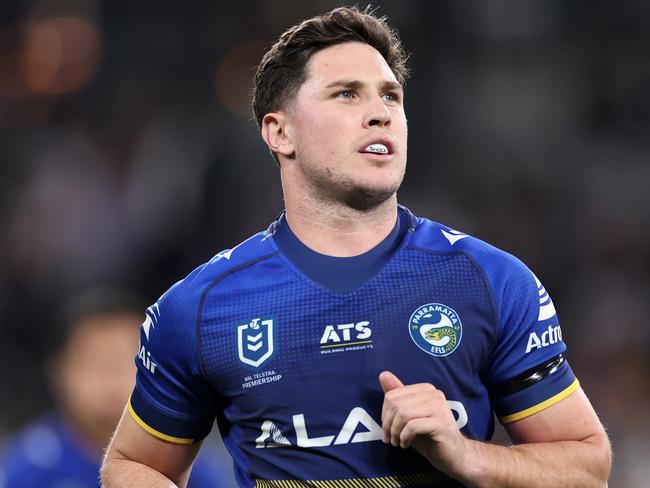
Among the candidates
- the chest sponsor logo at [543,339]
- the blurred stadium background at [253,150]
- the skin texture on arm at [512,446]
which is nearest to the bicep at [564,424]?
the skin texture on arm at [512,446]

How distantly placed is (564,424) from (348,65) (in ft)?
4.49

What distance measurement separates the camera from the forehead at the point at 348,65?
3.81 metres

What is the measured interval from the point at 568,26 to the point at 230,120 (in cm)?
342

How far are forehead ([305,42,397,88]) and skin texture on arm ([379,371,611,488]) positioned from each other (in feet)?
3.61

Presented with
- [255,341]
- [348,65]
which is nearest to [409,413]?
[255,341]

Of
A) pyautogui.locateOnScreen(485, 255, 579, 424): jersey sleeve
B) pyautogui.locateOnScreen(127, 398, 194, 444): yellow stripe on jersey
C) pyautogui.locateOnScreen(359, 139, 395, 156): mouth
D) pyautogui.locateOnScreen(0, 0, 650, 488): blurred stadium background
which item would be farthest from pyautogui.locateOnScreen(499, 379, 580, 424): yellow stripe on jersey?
pyautogui.locateOnScreen(0, 0, 650, 488): blurred stadium background

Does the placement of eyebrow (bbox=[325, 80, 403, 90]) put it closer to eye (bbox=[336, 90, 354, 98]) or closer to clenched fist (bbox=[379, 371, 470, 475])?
eye (bbox=[336, 90, 354, 98])

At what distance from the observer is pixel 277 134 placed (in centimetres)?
401

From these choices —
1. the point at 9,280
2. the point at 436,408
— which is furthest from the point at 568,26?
the point at 436,408

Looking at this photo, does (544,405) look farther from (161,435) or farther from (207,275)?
(161,435)

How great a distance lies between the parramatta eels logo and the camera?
135 inches

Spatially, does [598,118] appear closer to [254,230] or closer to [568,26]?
[568,26]

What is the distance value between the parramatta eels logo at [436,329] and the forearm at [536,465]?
31 centimetres

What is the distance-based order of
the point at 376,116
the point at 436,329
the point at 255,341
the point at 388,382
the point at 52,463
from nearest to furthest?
the point at 388,382, the point at 436,329, the point at 255,341, the point at 376,116, the point at 52,463
